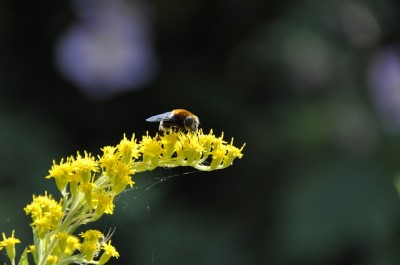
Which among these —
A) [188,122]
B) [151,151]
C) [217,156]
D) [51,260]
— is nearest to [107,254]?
[51,260]

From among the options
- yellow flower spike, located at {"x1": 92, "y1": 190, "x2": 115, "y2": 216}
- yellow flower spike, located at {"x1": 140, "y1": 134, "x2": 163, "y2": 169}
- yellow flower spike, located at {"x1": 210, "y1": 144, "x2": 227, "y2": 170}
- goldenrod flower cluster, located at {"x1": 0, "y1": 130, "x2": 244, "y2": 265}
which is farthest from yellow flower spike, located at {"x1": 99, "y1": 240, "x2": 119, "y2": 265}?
yellow flower spike, located at {"x1": 210, "y1": 144, "x2": 227, "y2": 170}

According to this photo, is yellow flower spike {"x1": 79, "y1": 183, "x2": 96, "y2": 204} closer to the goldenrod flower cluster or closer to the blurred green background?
the goldenrod flower cluster

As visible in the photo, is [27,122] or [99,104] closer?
[27,122]

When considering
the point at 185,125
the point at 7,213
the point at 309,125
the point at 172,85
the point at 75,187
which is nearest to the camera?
the point at 75,187

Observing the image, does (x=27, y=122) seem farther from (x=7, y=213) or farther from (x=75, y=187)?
(x=75, y=187)

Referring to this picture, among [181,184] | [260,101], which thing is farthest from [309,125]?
[181,184]

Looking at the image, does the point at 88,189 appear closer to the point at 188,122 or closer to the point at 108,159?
the point at 108,159

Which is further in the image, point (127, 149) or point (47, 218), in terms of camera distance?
point (127, 149)
